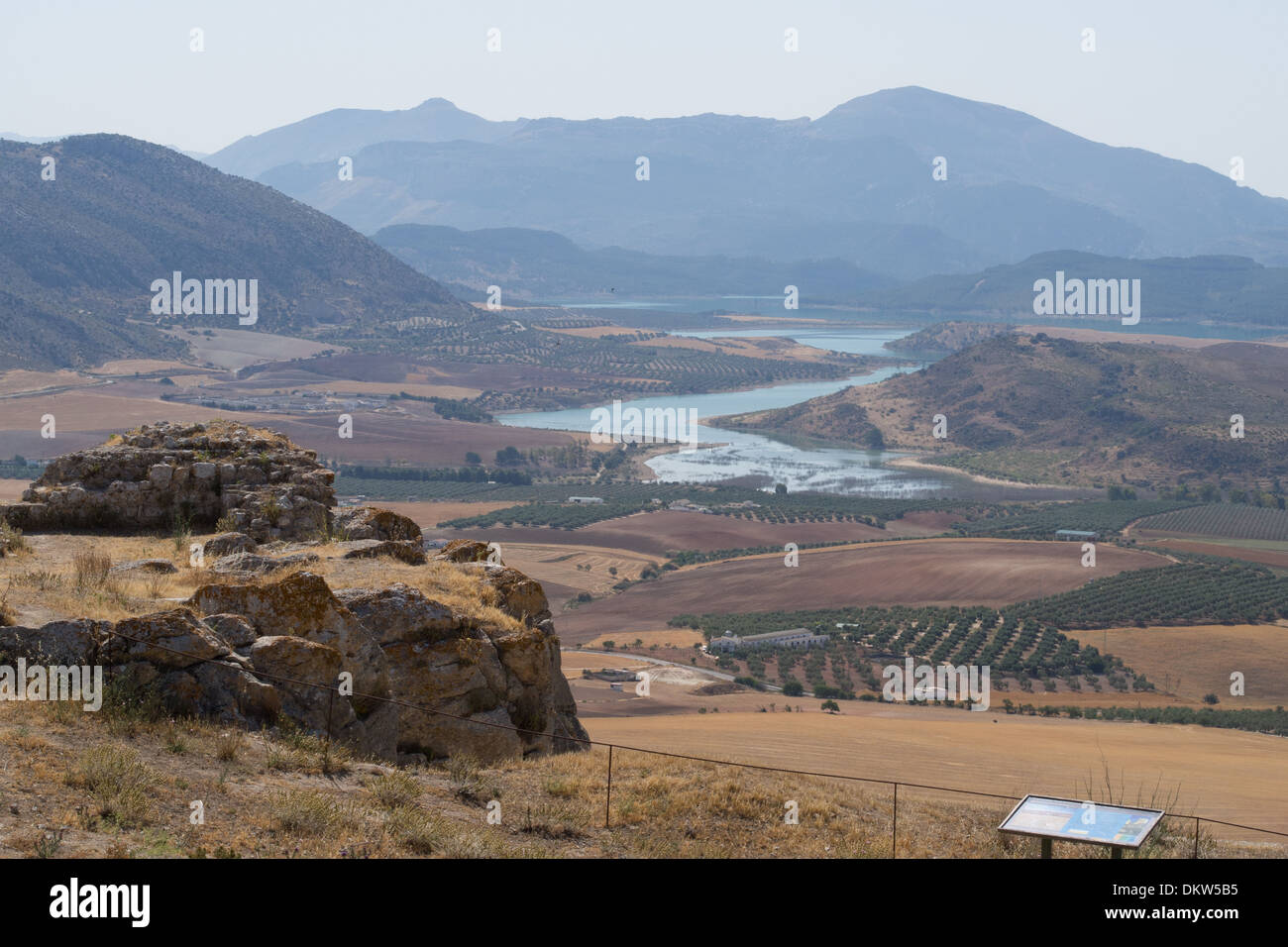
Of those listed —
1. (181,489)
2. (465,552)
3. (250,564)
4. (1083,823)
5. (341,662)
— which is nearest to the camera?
(1083,823)

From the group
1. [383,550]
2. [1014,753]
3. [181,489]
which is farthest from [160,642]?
[1014,753]

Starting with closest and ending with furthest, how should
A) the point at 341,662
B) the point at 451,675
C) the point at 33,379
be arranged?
1. the point at 341,662
2. the point at 451,675
3. the point at 33,379

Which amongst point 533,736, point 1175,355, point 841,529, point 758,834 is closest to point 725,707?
point 533,736

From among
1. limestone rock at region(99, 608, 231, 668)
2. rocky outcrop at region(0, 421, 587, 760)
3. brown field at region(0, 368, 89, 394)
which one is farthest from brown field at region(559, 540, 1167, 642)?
brown field at region(0, 368, 89, 394)

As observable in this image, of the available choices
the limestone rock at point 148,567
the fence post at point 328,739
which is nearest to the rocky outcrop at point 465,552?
the limestone rock at point 148,567

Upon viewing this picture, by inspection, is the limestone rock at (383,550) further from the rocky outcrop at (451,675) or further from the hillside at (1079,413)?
the hillside at (1079,413)

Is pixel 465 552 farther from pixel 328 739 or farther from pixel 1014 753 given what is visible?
pixel 1014 753
